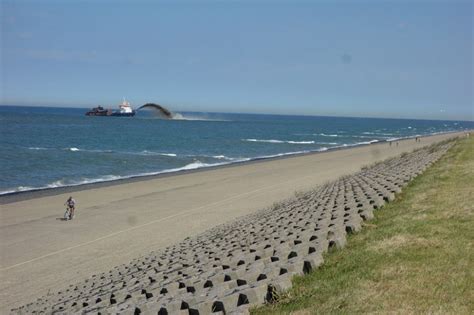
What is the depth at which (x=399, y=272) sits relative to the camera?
22.4 ft

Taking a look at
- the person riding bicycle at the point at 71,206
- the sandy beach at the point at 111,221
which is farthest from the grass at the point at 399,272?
the person riding bicycle at the point at 71,206

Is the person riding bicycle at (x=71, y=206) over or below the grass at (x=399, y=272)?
below

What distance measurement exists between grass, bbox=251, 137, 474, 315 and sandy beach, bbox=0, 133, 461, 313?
8.48 metres

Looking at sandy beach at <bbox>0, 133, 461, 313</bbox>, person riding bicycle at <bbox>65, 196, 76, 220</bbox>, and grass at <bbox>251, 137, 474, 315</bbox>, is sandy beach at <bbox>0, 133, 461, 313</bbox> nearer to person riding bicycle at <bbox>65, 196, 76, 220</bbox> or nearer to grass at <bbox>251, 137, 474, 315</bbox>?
person riding bicycle at <bbox>65, 196, 76, 220</bbox>

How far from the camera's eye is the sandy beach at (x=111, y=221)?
1623 centimetres

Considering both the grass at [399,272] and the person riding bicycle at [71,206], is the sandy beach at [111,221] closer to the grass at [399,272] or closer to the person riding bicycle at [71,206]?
the person riding bicycle at [71,206]

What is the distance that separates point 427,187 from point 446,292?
27.6 ft

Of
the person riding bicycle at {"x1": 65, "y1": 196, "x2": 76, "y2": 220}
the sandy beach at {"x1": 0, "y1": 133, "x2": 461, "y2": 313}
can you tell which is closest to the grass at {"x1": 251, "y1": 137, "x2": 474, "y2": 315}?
the sandy beach at {"x1": 0, "y1": 133, "x2": 461, "y2": 313}

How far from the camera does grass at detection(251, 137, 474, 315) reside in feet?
19.4

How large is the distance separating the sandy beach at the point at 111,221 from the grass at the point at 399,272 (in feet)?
27.8

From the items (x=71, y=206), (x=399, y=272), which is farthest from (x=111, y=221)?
(x=399, y=272)

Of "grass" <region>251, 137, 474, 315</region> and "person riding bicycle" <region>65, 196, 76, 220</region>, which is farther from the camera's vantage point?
"person riding bicycle" <region>65, 196, 76, 220</region>

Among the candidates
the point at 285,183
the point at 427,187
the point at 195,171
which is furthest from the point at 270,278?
the point at 195,171

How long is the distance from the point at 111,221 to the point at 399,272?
19204 mm
